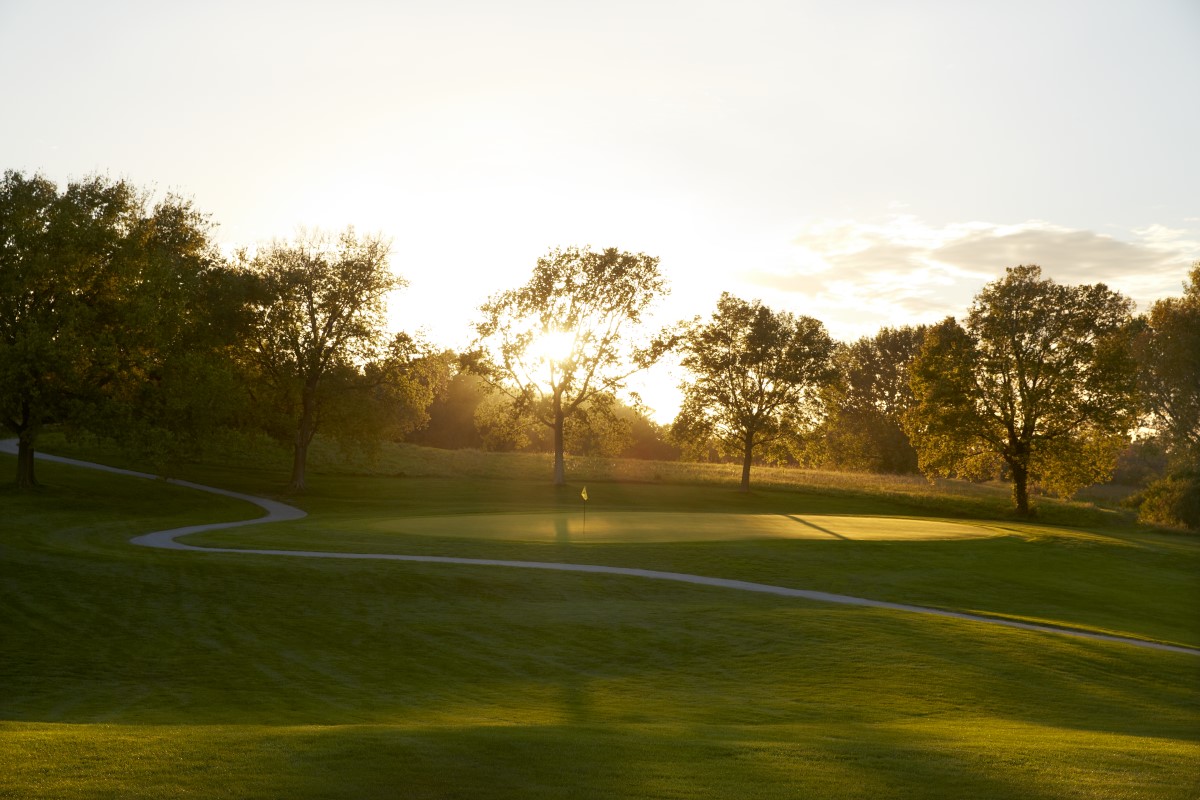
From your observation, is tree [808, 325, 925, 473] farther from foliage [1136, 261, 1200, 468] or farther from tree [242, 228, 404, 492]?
tree [242, 228, 404, 492]

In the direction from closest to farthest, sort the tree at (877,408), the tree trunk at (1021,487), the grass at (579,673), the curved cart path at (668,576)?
the grass at (579,673)
the curved cart path at (668,576)
the tree trunk at (1021,487)
the tree at (877,408)

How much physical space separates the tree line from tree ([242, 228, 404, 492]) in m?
0.11

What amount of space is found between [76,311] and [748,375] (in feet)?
123

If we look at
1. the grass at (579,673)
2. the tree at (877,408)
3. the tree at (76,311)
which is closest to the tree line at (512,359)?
the tree at (76,311)

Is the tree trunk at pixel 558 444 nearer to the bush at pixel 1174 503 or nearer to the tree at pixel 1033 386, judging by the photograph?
the tree at pixel 1033 386

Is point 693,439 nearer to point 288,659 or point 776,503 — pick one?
point 776,503

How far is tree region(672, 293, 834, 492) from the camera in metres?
61.3

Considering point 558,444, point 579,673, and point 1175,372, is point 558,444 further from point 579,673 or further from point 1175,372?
point 579,673

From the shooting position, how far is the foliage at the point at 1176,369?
61.7 metres

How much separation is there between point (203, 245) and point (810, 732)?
167 feet

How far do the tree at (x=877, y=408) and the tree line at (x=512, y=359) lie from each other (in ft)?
101

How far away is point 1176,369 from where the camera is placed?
62.9 m

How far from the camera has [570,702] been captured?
44.4 feet

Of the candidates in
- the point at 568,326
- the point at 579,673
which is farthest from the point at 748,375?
the point at 579,673
